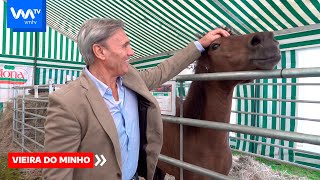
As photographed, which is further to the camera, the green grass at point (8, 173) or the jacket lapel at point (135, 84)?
the green grass at point (8, 173)

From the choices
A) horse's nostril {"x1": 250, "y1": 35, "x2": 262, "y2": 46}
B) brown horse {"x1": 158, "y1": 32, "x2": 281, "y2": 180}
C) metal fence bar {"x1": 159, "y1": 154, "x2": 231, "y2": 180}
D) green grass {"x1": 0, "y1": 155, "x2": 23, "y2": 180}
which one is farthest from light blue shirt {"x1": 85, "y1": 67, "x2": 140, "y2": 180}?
green grass {"x1": 0, "y1": 155, "x2": 23, "y2": 180}

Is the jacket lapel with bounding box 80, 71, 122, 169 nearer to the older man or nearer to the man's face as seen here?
the older man

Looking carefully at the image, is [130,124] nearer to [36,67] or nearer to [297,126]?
[297,126]

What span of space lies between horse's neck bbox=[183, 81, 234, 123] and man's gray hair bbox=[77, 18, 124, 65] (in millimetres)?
884

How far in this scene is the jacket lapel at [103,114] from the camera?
1204 mm

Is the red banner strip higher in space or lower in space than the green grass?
higher

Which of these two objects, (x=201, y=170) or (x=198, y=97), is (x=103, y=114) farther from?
(x=198, y=97)

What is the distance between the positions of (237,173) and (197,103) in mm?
2171

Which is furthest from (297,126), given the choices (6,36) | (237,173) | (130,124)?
(6,36)

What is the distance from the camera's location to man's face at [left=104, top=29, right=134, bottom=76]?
1.30 m

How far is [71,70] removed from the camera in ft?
31.1

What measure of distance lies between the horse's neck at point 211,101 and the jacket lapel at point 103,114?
2.92 feet

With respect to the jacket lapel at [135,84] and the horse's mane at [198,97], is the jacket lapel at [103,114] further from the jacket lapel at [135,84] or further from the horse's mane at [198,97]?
the horse's mane at [198,97]

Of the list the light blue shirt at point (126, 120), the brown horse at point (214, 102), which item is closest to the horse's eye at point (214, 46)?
the brown horse at point (214, 102)
